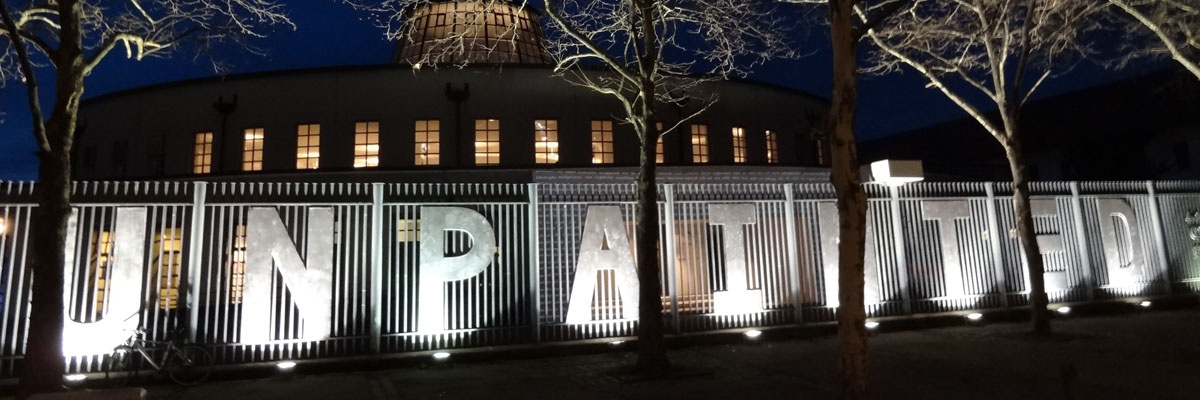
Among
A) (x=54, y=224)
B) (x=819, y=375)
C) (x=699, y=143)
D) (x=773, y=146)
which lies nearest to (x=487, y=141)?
(x=699, y=143)

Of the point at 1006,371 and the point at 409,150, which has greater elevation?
the point at 409,150

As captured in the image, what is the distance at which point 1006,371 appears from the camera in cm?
954

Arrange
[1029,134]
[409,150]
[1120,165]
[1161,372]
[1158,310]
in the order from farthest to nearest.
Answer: [1029,134] < [1120,165] < [409,150] < [1158,310] < [1161,372]

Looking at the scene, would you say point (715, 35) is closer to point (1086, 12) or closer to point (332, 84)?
point (1086, 12)

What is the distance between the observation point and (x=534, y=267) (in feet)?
38.8

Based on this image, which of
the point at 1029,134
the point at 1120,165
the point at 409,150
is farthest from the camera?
the point at 1029,134

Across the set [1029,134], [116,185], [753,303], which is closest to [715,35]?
[753,303]

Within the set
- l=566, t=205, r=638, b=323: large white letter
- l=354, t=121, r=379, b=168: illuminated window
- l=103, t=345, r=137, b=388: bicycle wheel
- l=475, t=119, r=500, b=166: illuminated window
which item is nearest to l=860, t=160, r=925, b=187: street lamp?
l=566, t=205, r=638, b=323: large white letter

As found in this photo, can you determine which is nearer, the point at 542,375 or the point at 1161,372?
the point at 1161,372

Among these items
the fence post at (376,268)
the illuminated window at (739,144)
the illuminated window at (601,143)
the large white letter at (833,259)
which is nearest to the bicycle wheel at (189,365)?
the fence post at (376,268)

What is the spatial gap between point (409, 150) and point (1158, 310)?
21.5 m

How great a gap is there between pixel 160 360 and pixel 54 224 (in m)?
2.98

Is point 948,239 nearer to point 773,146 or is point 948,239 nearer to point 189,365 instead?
point 773,146

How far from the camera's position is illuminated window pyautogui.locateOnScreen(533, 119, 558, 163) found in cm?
2339
